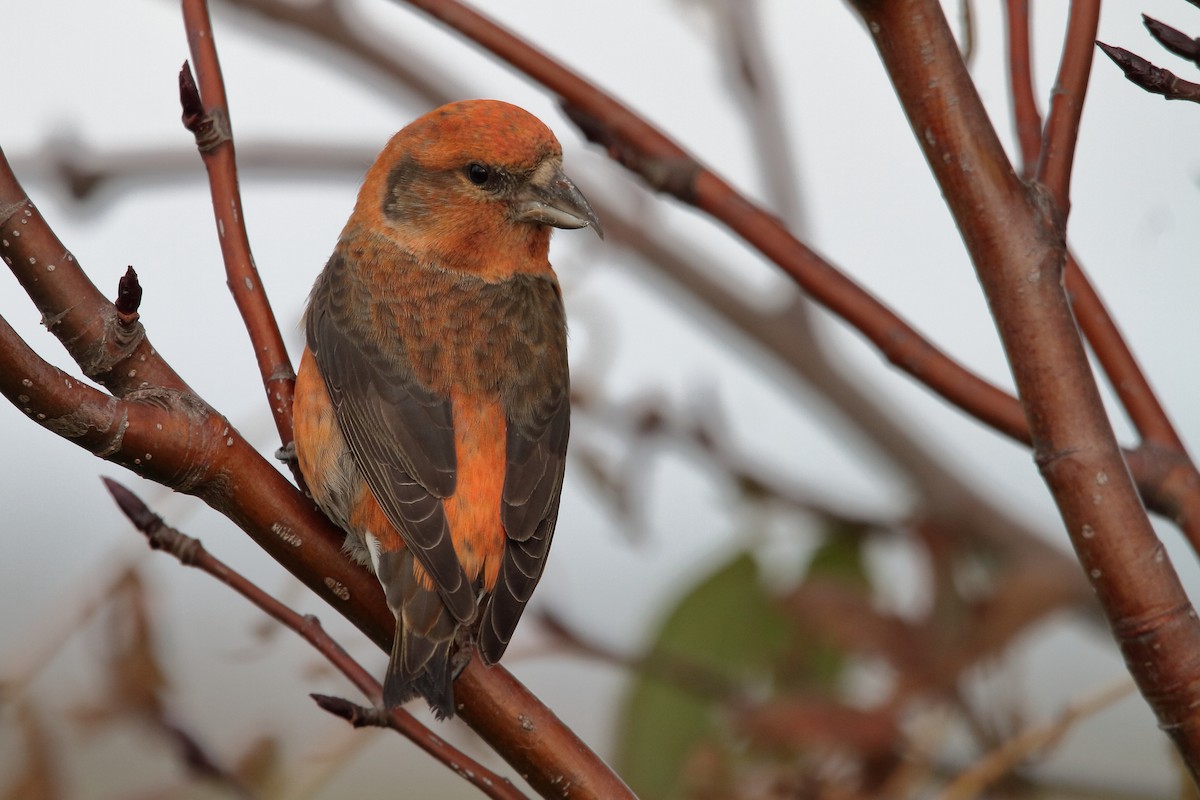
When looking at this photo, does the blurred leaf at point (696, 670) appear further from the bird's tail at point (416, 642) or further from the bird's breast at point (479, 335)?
the bird's tail at point (416, 642)

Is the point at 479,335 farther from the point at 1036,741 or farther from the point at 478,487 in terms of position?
the point at 1036,741

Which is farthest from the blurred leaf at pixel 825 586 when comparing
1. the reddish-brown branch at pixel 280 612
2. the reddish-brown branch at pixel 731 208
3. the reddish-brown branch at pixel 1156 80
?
the reddish-brown branch at pixel 1156 80

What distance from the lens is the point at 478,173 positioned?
357cm

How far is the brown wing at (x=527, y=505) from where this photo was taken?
2689 mm

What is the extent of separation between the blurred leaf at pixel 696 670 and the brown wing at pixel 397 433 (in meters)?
1.16

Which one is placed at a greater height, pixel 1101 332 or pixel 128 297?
pixel 1101 332

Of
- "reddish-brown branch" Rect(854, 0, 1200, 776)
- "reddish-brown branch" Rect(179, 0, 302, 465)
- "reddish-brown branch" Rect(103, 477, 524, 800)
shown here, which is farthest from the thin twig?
"reddish-brown branch" Rect(179, 0, 302, 465)

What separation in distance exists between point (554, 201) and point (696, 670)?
56.9 inches

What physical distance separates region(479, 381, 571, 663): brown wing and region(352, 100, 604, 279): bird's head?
0.47 meters

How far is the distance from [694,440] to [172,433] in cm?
264

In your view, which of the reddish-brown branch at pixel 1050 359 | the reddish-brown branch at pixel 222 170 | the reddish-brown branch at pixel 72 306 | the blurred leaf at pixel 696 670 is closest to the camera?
the reddish-brown branch at pixel 1050 359

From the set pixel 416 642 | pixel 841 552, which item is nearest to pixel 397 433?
pixel 416 642

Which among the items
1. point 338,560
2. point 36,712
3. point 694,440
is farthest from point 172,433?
point 694,440

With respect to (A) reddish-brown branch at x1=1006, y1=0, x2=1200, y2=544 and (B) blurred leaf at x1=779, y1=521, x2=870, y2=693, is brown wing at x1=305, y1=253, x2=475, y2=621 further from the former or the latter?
(A) reddish-brown branch at x1=1006, y1=0, x2=1200, y2=544
